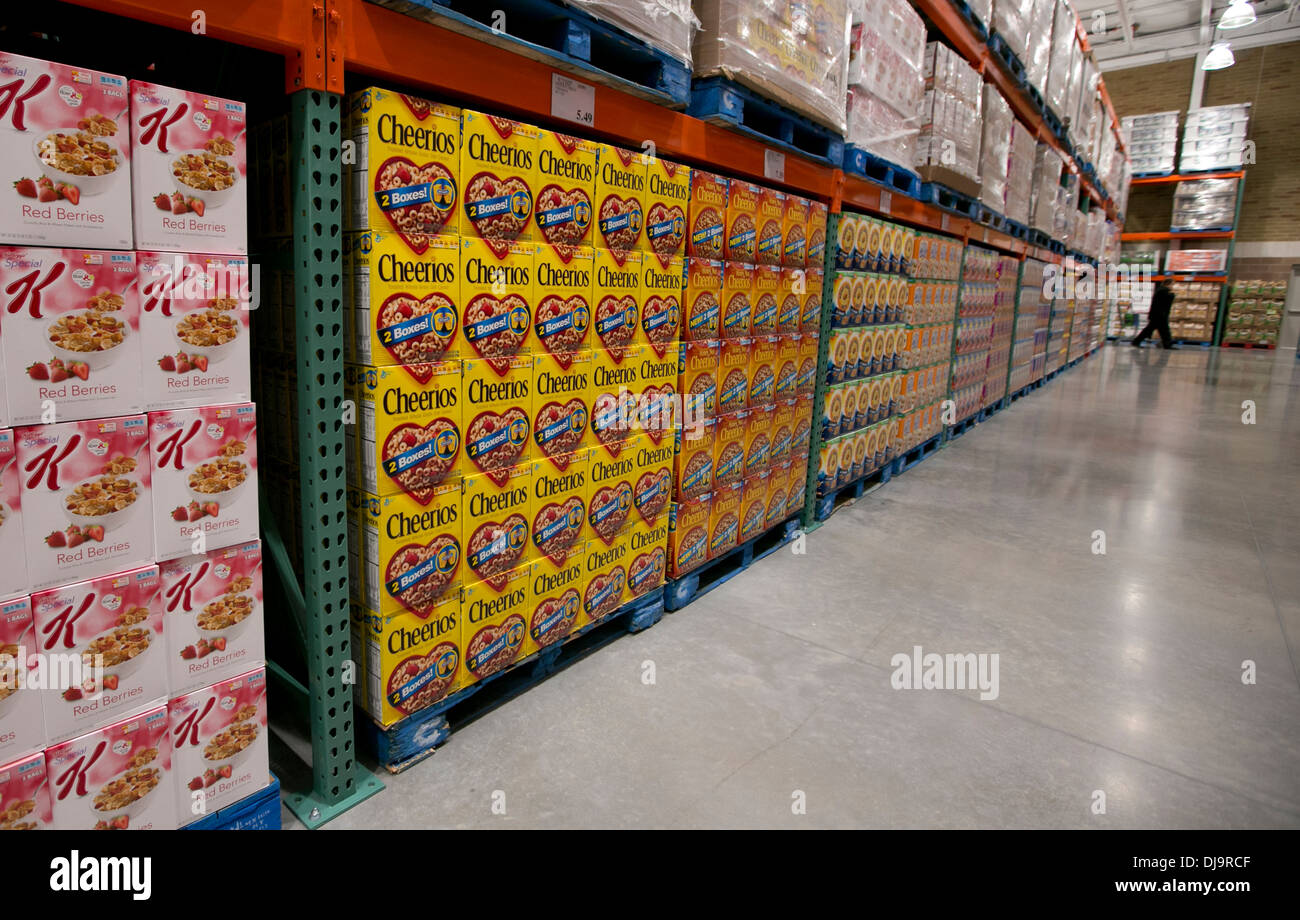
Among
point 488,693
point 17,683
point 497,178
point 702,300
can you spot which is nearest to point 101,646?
point 17,683

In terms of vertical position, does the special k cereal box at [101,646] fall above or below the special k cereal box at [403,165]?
below

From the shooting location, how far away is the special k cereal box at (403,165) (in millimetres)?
1780

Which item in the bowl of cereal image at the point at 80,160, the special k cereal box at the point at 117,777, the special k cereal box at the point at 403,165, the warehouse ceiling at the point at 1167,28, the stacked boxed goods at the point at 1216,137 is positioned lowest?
the special k cereal box at the point at 117,777

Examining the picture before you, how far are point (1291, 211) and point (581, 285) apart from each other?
79.7 ft

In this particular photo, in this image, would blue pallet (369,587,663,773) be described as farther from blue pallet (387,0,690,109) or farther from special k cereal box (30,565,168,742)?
blue pallet (387,0,690,109)

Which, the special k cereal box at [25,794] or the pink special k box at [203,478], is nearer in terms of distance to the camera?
the special k cereal box at [25,794]

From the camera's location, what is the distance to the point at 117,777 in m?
1.51

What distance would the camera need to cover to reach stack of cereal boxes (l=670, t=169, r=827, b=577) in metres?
3.09

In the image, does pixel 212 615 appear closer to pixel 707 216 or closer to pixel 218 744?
pixel 218 744

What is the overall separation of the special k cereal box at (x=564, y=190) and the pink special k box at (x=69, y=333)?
3.80 feet

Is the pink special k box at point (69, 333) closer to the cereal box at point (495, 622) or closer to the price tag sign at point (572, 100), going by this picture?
the cereal box at point (495, 622)

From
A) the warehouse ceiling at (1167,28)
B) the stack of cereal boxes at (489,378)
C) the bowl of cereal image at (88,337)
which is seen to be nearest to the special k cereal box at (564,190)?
the stack of cereal boxes at (489,378)

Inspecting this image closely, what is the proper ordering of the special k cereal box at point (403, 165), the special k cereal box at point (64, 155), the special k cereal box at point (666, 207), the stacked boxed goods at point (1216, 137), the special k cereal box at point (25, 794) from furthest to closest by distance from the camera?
the stacked boxed goods at point (1216, 137), the special k cereal box at point (666, 207), the special k cereal box at point (403, 165), the special k cereal box at point (25, 794), the special k cereal box at point (64, 155)
